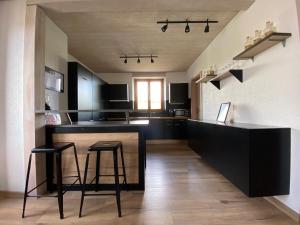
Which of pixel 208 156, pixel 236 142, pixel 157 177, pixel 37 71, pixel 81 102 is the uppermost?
pixel 37 71

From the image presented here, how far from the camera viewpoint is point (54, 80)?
333 cm

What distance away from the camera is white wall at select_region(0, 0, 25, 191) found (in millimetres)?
2646

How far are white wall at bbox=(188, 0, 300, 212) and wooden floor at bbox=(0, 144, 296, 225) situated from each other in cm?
39

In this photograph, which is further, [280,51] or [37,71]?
[37,71]

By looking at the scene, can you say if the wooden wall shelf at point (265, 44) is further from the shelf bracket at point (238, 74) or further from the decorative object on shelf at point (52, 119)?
the decorative object on shelf at point (52, 119)

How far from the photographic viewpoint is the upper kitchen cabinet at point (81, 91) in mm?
3953

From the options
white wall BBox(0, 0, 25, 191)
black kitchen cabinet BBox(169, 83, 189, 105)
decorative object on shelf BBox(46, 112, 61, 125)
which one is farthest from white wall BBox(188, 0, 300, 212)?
black kitchen cabinet BBox(169, 83, 189, 105)

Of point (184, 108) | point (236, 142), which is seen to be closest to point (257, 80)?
point (236, 142)

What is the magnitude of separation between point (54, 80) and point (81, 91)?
3.05ft

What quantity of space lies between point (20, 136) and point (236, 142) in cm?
248

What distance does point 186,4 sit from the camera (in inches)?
102

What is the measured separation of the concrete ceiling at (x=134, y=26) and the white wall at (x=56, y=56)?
133 millimetres

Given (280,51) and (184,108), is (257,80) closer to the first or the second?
(280,51)

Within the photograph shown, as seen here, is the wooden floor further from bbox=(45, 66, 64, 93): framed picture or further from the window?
the window
